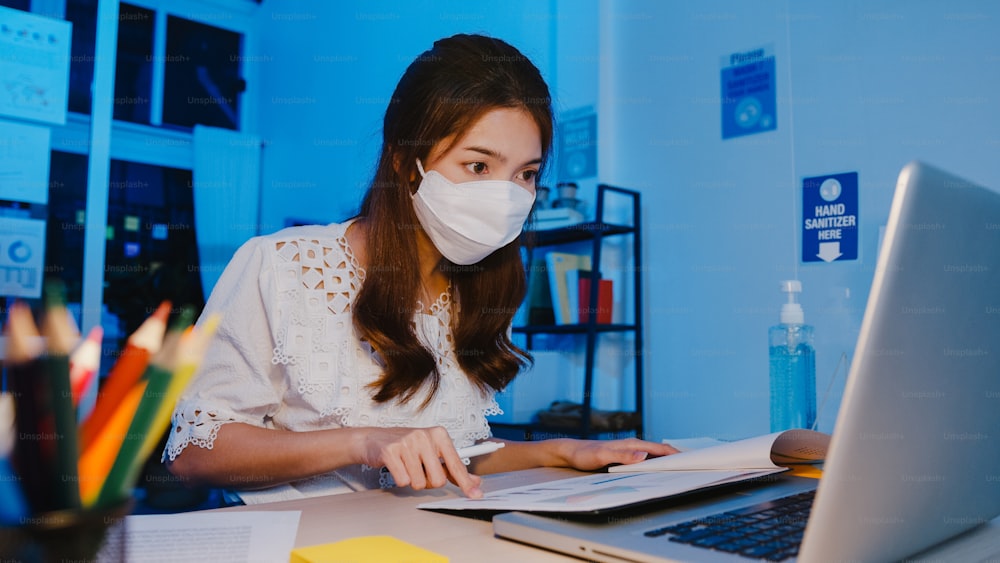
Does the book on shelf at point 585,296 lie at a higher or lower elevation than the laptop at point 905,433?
higher

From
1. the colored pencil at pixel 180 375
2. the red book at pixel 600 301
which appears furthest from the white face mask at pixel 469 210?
the red book at pixel 600 301

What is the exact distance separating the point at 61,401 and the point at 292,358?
757 millimetres

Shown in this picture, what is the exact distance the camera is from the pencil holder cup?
32 cm

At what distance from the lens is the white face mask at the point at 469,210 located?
121 centimetres

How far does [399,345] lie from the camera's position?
3.73ft

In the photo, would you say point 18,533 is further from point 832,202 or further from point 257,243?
point 832,202

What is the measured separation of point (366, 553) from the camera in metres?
0.55

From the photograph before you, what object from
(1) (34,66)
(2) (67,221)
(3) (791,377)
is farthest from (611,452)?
(1) (34,66)

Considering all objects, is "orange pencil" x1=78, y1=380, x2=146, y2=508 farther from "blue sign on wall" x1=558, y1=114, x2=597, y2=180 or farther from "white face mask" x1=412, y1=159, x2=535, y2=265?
"blue sign on wall" x1=558, y1=114, x2=597, y2=180

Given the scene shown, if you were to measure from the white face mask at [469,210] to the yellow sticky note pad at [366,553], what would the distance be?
0.70 metres

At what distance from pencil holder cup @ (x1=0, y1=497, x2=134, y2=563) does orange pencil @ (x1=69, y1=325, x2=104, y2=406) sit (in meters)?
0.05

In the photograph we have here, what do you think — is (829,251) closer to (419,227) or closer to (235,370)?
(419,227)

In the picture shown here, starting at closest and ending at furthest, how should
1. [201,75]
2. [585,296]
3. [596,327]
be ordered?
[596,327] → [585,296] → [201,75]

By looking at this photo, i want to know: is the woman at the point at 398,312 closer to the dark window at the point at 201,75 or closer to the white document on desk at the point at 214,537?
the white document on desk at the point at 214,537
